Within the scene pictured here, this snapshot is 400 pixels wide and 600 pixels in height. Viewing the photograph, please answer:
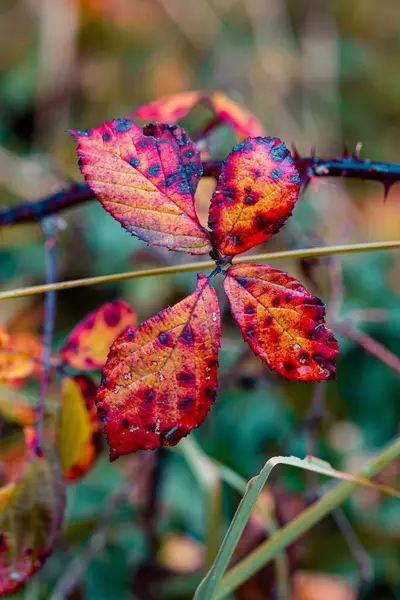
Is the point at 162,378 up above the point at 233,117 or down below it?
below

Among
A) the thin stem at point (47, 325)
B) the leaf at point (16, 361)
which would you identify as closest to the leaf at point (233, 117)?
the thin stem at point (47, 325)

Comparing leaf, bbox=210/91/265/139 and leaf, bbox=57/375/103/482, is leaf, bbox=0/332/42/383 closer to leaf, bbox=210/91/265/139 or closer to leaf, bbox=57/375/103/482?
leaf, bbox=57/375/103/482

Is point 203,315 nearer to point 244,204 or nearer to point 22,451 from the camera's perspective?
point 244,204

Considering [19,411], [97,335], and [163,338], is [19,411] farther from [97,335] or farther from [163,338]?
[163,338]

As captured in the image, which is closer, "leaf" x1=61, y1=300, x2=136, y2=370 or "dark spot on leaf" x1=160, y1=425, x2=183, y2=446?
"dark spot on leaf" x1=160, y1=425, x2=183, y2=446

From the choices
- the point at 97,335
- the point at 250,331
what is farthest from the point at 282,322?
the point at 97,335

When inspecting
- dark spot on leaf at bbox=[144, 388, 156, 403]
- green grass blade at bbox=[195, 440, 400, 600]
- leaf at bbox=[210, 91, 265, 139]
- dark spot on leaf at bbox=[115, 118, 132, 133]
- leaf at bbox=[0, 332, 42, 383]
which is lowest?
green grass blade at bbox=[195, 440, 400, 600]

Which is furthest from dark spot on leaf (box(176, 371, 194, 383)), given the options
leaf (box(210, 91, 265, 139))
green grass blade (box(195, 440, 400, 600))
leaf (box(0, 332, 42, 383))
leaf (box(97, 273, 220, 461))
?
leaf (box(210, 91, 265, 139))
